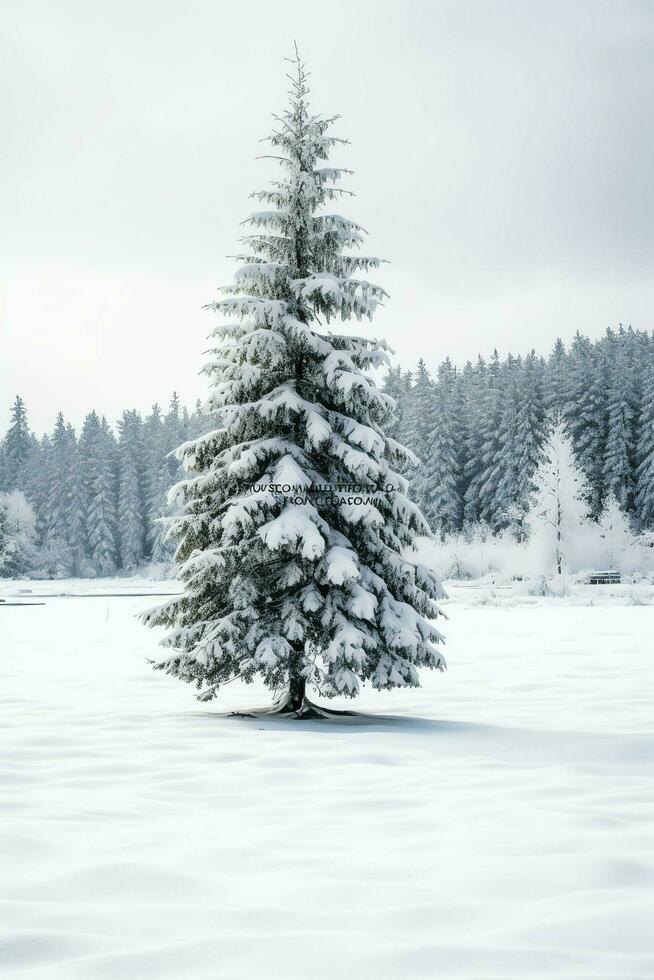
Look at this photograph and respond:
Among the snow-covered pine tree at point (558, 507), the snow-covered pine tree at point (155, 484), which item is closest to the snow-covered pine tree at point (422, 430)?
the snow-covered pine tree at point (558, 507)

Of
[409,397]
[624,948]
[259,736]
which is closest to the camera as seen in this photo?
[624,948]

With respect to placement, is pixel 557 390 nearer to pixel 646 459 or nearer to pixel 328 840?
pixel 646 459

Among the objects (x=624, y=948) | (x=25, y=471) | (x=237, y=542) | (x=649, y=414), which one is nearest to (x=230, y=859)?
(x=624, y=948)

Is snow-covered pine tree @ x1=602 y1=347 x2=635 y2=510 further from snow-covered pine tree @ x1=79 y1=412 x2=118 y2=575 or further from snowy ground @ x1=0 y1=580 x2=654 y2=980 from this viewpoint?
snowy ground @ x1=0 y1=580 x2=654 y2=980

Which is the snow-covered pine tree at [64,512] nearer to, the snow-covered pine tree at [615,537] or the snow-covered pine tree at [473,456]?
the snow-covered pine tree at [473,456]

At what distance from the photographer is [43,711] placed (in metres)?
12.2

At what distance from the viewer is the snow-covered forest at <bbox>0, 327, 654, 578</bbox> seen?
207 ft

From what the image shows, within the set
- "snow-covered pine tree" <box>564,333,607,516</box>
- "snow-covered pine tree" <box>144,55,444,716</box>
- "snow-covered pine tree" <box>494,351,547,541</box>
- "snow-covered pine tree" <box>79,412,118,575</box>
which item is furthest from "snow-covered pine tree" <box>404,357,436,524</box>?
"snow-covered pine tree" <box>144,55,444,716</box>

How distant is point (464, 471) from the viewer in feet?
254

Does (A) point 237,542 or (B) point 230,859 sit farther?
(A) point 237,542

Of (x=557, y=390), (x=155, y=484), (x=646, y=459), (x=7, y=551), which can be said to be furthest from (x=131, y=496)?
(x=646, y=459)

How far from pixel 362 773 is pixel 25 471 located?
101392 mm

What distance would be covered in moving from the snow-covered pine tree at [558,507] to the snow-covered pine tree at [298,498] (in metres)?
44.9

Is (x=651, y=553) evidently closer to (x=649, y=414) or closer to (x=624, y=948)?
(x=649, y=414)
